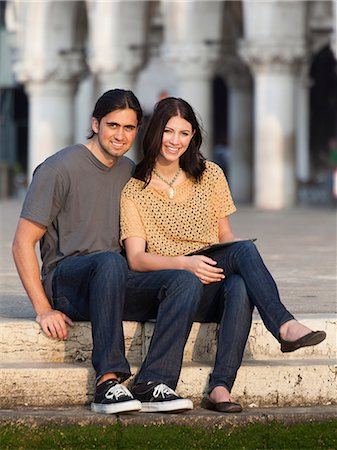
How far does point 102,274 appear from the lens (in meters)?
7.56

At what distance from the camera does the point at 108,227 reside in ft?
26.4

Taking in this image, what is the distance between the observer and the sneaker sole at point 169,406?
7.31 m

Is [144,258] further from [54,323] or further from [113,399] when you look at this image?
[113,399]

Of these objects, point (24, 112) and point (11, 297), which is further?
point (24, 112)

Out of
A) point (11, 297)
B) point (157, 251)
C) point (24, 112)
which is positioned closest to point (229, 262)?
point (157, 251)

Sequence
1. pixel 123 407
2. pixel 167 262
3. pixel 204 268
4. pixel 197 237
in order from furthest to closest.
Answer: pixel 197 237, pixel 167 262, pixel 204 268, pixel 123 407

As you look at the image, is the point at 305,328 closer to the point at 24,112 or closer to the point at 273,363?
the point at 273,363

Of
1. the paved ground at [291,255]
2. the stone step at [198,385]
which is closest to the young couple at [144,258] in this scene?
the stone step at [198,385]

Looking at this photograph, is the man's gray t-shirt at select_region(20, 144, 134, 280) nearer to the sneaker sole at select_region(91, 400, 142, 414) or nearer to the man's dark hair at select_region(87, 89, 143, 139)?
the man's dark hair at select_region(87, 89, 143, 139)

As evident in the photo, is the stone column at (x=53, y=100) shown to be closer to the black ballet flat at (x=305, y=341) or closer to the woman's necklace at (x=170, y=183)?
the woman's necklace at (x=170, y=183)

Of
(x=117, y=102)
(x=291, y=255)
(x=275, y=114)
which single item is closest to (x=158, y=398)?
(x=117, y=102)

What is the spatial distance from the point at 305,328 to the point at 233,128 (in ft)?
79.6

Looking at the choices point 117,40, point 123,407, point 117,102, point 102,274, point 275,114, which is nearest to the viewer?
point 123,407

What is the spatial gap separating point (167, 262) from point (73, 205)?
58 cm
